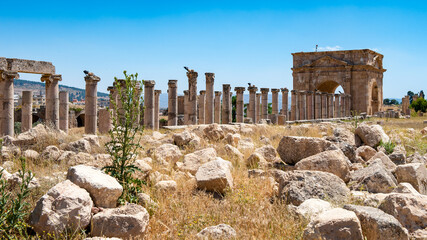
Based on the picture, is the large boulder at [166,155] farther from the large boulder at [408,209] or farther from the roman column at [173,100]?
the roman column at [173,100]

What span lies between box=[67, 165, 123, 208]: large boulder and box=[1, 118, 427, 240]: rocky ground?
0.04 ft

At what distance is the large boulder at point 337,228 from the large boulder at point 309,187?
3.76 feet

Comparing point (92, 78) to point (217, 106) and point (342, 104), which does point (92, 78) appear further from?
point (342, 104)

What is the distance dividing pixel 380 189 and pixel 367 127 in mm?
4354

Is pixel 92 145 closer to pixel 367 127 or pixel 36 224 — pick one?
pixel 36 224

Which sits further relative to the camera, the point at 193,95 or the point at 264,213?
Answer: the point at 193,95

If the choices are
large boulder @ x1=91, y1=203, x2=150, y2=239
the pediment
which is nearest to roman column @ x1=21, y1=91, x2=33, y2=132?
large boulder @ x1=91, y1=203, x2=150, y2=239

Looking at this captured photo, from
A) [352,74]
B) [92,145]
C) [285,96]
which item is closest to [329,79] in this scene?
[352,74]

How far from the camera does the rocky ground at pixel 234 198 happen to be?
13.5ft

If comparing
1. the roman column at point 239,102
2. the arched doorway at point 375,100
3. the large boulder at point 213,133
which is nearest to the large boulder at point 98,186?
the large boulder at point 213,133

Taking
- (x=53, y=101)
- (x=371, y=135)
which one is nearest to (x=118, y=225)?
(x=371, y=135)

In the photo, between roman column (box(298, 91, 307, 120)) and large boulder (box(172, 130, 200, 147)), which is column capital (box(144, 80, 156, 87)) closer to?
large boulder (box(172, 130, 200, 147))

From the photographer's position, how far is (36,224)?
4.11 metres

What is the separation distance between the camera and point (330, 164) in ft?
21.1
